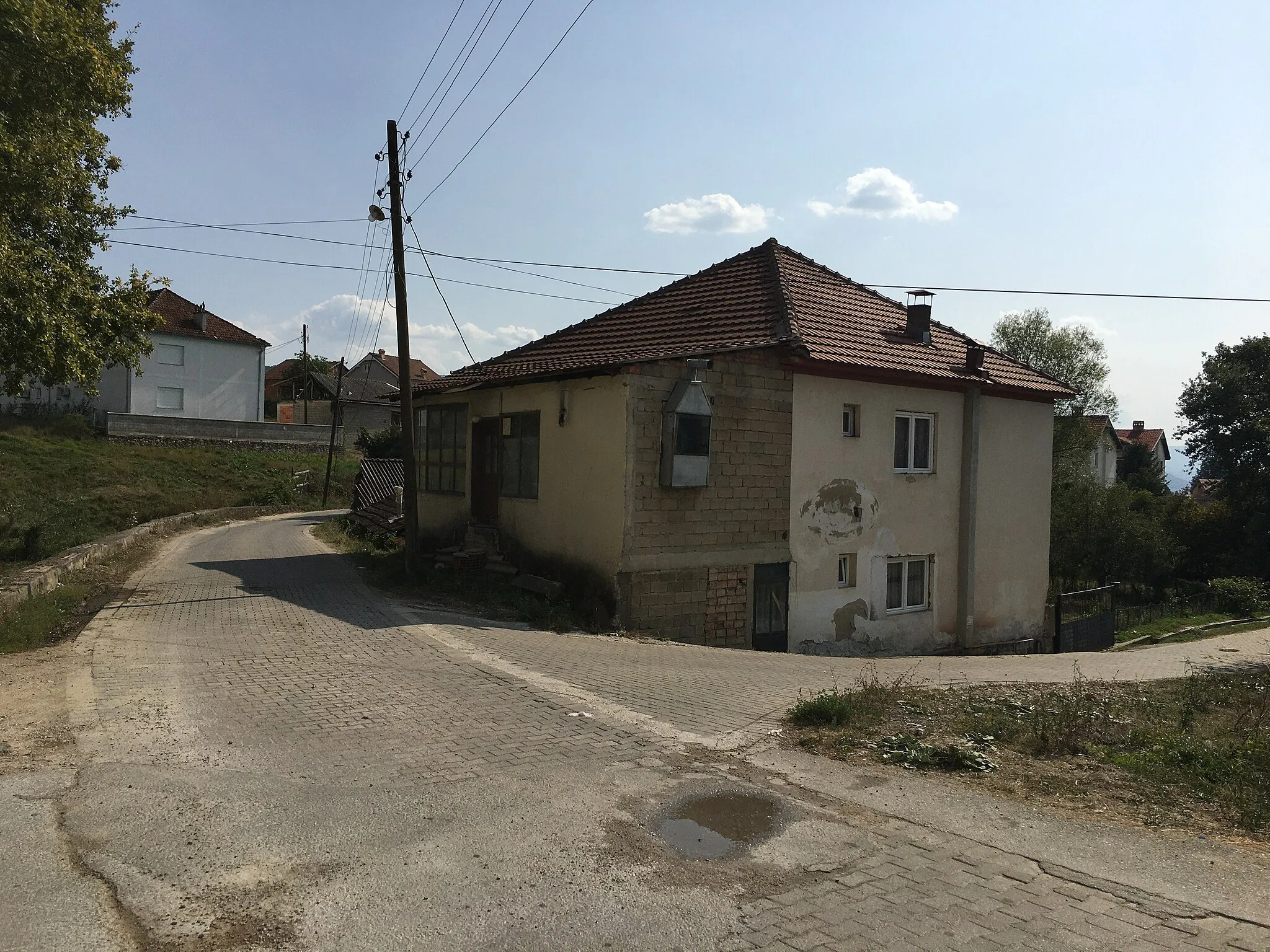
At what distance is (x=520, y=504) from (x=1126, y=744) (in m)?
9.92

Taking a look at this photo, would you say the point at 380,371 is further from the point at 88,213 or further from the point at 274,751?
the point at 274,751

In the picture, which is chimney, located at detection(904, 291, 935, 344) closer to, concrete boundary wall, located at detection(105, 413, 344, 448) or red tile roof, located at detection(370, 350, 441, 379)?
concrete boundary wall, located at detection(105, 413, 344, 448)

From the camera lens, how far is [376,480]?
28266 millimetres

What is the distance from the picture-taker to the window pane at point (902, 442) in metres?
15.5

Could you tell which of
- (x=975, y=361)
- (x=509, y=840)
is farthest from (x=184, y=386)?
(x=509, y=840)

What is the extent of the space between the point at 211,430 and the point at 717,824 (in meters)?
42.9

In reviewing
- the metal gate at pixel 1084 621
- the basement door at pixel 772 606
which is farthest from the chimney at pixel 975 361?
the basement door at pixel 772 606

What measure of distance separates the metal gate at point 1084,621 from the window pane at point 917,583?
4043 mm

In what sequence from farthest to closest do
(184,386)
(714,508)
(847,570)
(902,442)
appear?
(184,386) → (902,442) → (847,570) → (714,508)

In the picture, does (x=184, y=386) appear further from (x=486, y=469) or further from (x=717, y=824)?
(x=717, y=824)

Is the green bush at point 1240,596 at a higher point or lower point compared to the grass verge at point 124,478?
lower

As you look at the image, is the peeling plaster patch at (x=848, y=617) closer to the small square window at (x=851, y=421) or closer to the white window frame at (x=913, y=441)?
the white window frame at (x=913, y=441)

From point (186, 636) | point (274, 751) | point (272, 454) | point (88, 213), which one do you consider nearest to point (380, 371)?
point (272, 454)

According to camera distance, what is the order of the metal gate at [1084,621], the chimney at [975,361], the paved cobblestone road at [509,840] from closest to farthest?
the paved cobblestone road at [509,840] → the chimney at [975,361] → the metal gate at [1084,621]
